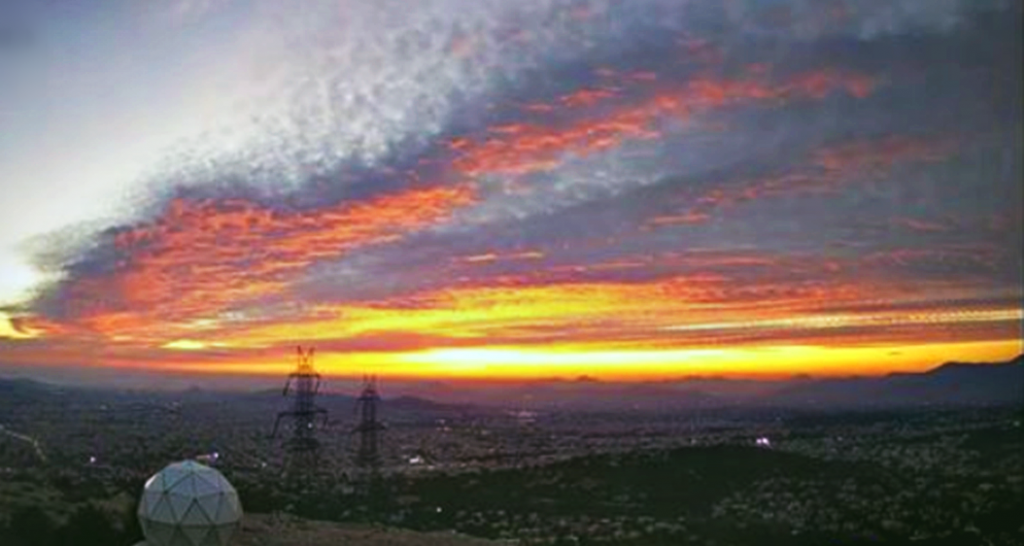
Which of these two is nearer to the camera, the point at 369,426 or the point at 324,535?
the point at 324,535

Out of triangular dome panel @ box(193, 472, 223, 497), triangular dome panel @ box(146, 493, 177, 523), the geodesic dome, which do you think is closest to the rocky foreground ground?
triangular dome panel @ box(193, 472, 223, 497)

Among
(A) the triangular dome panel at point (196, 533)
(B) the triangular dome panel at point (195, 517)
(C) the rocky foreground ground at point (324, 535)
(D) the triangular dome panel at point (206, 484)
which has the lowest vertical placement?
(C) the rocky foreground ground at point (324, 535)

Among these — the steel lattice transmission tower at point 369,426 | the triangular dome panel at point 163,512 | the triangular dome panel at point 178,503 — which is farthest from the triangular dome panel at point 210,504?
the steel lattice transmission tower at point 369,426

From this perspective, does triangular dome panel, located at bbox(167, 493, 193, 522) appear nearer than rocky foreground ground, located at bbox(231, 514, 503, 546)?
Yes

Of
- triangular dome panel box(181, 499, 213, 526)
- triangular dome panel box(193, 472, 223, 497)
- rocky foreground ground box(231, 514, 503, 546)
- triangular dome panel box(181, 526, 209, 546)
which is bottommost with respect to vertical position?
rocky foreground ground box(231, 514, 503, 546)

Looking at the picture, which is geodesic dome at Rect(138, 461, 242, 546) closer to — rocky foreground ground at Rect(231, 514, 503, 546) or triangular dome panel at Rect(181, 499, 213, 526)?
triangular dome panel at Rect(181, 499, 213, 526)

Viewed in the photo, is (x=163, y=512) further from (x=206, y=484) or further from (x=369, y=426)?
(x=369, y=426)

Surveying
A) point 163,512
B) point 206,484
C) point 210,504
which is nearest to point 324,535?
point 206,484

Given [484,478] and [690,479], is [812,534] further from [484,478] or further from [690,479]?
[484,478]

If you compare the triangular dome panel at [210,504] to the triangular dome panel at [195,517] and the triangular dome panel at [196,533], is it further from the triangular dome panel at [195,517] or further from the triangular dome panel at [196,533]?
the triangular dome panel at [196,533]

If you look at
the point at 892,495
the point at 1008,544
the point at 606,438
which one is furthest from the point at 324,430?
the point at 1008,544
